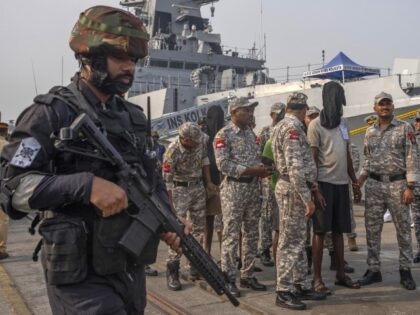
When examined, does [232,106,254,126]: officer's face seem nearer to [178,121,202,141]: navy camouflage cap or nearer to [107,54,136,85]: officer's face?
[178,121,202,141]: navy camouflage cap

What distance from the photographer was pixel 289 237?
3852 mm

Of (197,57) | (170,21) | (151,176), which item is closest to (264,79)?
(197,57)

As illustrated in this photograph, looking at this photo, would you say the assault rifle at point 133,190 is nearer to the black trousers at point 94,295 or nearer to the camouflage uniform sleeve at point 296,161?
the black trousers at point 94,295

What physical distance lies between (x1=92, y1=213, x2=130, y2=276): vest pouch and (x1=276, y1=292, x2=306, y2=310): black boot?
235 centimetres

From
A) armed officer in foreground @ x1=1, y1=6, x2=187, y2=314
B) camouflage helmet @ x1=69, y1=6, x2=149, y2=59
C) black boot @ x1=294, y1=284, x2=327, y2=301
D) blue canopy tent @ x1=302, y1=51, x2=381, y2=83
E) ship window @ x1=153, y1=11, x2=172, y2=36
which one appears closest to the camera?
armed officer in foreground @ x1=1, y1=6, x2=187, y2=314

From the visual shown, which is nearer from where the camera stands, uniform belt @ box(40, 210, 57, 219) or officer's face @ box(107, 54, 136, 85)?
uniform belt @ box(40, 210, 57, 219)

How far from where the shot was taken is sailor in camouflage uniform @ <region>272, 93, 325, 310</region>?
3.76m

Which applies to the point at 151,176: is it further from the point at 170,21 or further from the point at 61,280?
the point at 170,21

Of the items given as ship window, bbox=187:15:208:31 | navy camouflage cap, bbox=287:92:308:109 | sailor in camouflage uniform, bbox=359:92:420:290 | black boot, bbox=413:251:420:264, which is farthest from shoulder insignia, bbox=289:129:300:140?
ship window, bbox=187:15:208:31

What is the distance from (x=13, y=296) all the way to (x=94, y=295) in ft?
9.32

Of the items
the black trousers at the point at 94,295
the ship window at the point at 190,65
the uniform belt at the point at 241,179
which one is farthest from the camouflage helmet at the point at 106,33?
the ship window at the point at 190,65

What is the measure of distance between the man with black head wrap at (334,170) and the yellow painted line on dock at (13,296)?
2547 millimetres

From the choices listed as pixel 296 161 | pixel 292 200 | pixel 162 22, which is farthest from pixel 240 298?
pixel 162 22

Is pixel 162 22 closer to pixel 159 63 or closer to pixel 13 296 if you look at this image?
pixel 159 63
